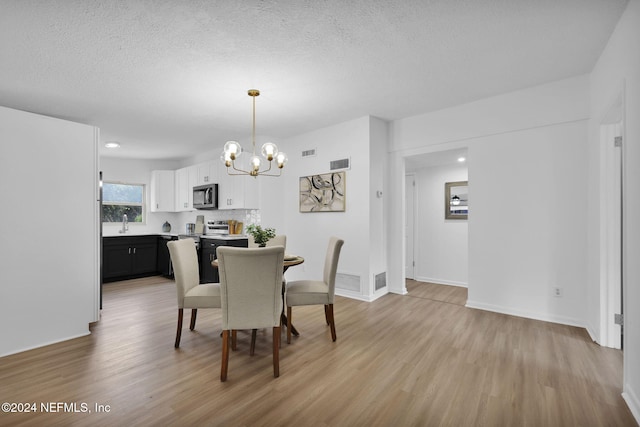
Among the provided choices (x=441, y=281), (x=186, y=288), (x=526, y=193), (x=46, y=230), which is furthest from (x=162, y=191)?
(x=526, y=193)

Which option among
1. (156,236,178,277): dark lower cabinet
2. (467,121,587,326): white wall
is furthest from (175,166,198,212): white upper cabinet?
(467,121,587,326): white wall

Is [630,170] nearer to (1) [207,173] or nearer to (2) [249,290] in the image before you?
(2) [249,290]

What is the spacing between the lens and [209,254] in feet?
17.3

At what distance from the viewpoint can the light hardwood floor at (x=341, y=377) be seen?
1830 mm

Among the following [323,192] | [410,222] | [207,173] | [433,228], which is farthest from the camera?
[207,173]

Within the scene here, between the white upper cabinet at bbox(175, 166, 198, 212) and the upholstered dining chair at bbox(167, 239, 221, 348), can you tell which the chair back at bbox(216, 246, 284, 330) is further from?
the white upper cabinet at bbox(175, 166, 198, 212)

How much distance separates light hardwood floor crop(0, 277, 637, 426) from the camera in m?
1.83

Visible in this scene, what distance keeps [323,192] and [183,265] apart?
2.47 m

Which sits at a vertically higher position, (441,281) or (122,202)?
(122,202)

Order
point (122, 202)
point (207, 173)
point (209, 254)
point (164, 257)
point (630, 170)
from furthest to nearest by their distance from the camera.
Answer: point (122, 202) < point (164, 257) < point (207, 173) < point (209, 254) < point (630, 170)

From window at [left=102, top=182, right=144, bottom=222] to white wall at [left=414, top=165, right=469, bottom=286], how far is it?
6.11 meters

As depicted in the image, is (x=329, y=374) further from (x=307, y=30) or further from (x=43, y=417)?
(x=307, y=30)

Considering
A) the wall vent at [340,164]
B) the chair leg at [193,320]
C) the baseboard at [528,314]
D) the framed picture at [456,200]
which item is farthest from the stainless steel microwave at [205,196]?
the baseboard at [528,314]

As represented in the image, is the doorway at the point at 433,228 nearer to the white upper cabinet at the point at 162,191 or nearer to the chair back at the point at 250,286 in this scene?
the chair back at the point at 250,286
